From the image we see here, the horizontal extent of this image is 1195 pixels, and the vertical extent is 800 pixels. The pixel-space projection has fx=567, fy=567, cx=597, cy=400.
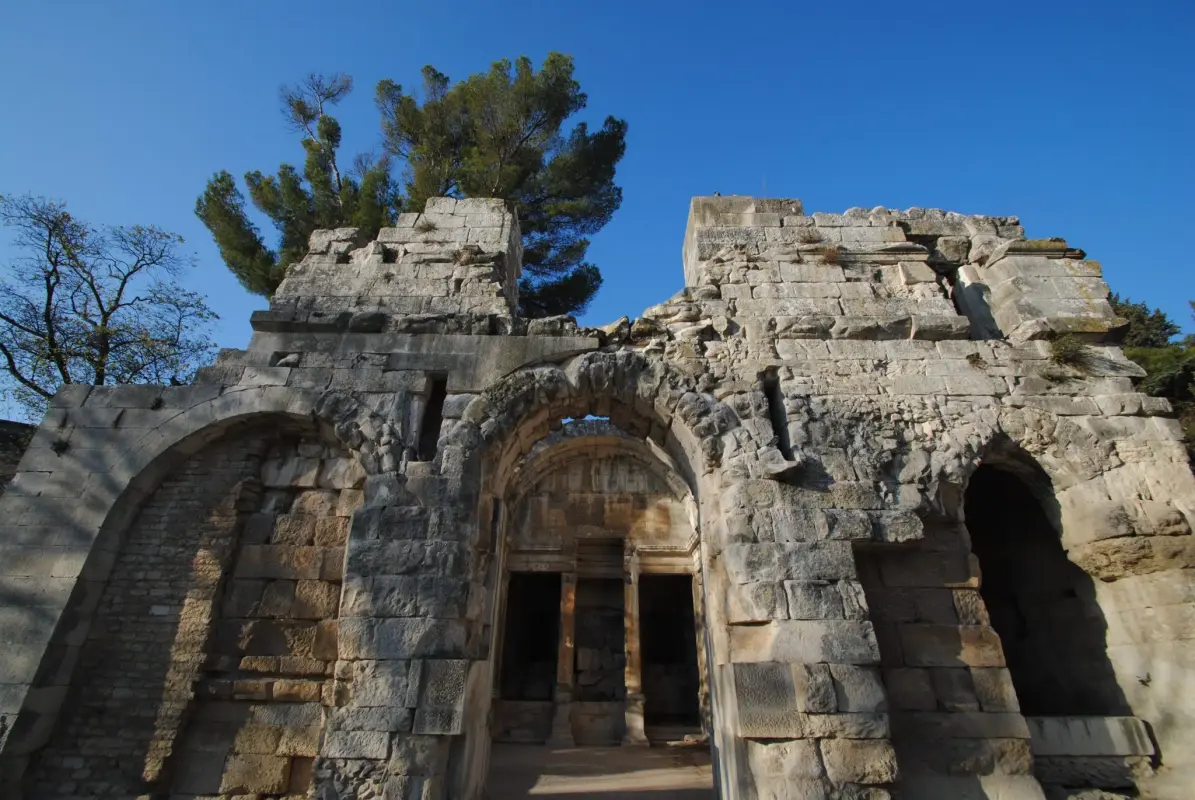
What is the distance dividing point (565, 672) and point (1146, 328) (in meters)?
16.3

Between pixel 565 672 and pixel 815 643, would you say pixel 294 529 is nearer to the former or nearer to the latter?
pixel 815 643

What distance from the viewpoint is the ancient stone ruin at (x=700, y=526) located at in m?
3.88

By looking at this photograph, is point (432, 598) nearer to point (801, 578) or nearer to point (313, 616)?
point (313, 616)

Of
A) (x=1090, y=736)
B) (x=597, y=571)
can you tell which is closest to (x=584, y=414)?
(x=1090, y=736)

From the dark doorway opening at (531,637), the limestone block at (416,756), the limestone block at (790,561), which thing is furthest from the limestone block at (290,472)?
the dark doorway opening at (531,637)

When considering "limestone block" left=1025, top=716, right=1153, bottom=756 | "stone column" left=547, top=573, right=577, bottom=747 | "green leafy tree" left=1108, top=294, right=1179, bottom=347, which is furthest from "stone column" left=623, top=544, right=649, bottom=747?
"green leafy tree" left=1108, top=294, right=1179, bottom=347

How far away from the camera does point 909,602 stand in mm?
4367

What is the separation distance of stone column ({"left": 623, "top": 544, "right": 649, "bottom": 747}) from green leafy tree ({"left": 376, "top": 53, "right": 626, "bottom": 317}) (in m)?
5.81

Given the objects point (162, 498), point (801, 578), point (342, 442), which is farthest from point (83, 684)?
point (801, 578)

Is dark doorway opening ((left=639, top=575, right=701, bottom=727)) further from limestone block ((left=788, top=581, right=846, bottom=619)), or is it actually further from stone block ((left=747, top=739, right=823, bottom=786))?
stone block ((left=747, top=739, right=823, bottom=786))

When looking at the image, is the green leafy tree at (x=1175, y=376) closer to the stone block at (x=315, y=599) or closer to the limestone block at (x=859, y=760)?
the limestone block at (x=859, y=760)

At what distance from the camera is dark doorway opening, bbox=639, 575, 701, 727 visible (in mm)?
12281

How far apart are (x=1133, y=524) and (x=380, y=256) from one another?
7.21 m

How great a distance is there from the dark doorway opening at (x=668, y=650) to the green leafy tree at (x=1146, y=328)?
1227 cm
